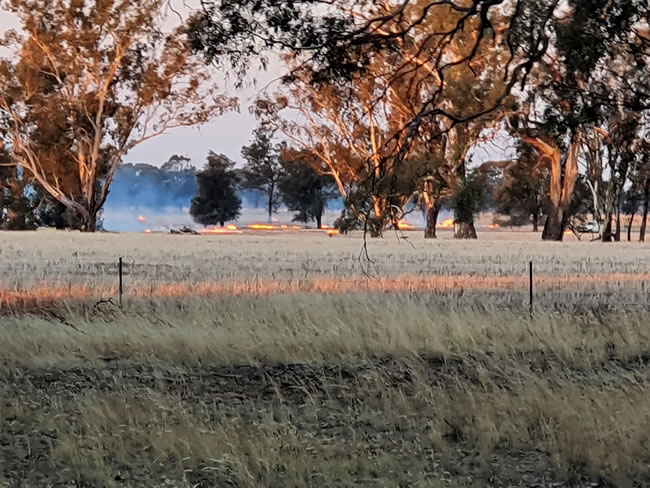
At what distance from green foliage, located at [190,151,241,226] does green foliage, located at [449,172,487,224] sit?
3342 centimetres

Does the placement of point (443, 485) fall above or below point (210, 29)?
below

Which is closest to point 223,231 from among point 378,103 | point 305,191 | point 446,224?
point 305,191

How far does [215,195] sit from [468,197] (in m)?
36.3

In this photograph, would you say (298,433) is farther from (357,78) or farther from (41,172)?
(41,172)

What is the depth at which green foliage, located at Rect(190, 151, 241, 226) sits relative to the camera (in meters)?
73.2

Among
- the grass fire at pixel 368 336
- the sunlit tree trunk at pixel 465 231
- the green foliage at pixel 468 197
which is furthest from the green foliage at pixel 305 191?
the grass fire at pixel 368 336

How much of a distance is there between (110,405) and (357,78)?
801cm

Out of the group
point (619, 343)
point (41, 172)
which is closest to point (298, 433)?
point (619, 343)

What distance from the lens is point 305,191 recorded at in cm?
7100

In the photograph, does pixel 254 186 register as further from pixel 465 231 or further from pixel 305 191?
pixel 465 231

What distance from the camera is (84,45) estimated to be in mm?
39969

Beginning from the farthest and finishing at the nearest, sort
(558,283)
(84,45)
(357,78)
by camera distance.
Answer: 1. (84,45)
2. (558,283)
3. (357,78)

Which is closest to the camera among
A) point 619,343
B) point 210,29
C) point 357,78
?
point 619,343

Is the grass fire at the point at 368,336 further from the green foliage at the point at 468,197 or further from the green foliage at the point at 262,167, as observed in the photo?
the green foliage at the point at 262,167
